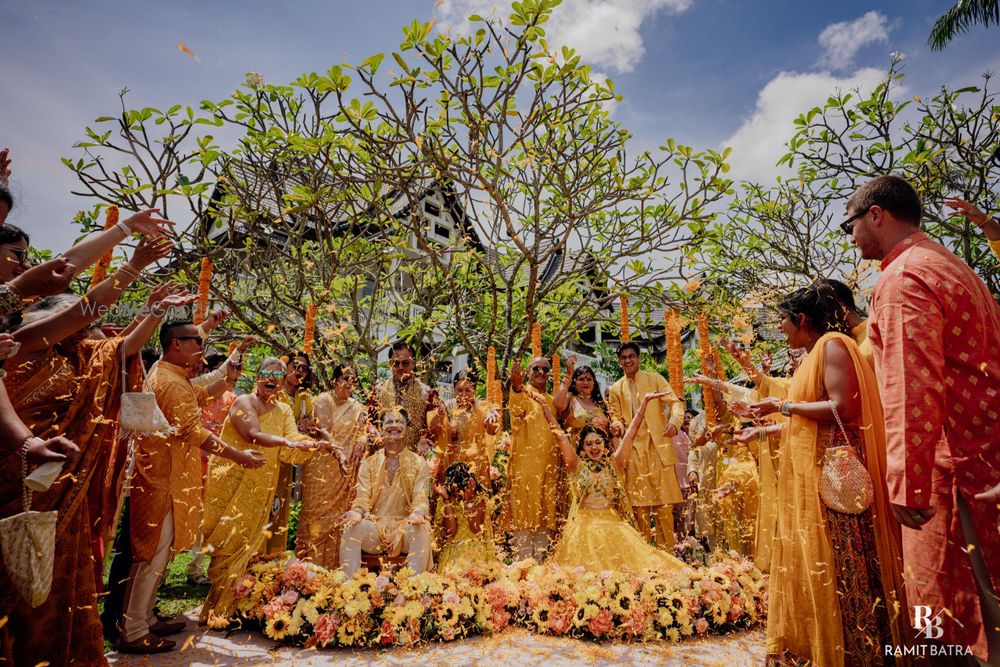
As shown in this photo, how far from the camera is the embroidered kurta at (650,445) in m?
5.88

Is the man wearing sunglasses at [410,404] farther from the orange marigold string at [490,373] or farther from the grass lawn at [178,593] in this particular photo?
the grass lawn at [178,593]

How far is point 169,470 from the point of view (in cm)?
389

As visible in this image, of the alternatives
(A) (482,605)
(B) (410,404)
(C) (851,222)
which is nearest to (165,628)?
(A) (482,605)

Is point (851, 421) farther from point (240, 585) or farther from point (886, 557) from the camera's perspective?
point (240, 585)

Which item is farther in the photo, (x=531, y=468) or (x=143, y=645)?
(x=531, y=468)

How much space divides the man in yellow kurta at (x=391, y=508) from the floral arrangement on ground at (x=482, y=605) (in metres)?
0.30

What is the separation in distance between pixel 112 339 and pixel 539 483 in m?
4.27

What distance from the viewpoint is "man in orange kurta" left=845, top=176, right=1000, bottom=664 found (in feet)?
6.15

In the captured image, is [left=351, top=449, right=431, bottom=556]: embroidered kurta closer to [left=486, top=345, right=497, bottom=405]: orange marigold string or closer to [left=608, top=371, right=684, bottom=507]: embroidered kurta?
[left=486, top=345, right=497, bottom=405]: orange marigold string

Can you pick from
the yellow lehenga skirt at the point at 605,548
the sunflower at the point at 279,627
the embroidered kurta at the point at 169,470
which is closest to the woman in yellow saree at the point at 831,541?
the yellow lehenga skirt at the point at 605,548

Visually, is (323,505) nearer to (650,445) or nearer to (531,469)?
(531,469)

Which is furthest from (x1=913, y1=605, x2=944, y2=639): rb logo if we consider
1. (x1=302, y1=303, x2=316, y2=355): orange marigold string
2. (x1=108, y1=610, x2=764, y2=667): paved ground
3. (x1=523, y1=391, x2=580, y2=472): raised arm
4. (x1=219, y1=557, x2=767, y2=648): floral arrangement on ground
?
(x1=302, y1=303, x2=316, y2=355): orange marigold string

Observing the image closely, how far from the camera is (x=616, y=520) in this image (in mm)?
4785

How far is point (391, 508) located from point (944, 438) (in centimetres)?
400
